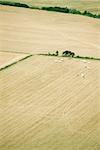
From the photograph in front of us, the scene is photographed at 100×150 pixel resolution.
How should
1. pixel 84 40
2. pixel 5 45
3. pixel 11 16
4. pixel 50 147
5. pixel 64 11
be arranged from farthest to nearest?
pixel 64 11, pixel 11 16, pixel 84 40, pixel 5 45, pixel 50 147

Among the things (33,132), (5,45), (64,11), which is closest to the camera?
(33,132)

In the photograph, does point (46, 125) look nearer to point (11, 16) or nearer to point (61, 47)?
point (61, 47)

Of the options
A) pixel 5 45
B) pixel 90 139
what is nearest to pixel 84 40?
pixel 5 45

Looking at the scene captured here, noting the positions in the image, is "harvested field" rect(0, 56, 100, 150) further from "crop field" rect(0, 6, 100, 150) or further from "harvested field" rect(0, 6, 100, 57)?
"harvested field" rect(0, 6, 100, 57)

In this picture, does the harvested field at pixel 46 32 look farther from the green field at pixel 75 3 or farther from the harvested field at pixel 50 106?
the harvested field at pixel 50 106

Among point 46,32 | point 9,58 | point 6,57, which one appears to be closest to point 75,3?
point 46,32

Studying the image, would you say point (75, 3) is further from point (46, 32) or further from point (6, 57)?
point (6, 57)

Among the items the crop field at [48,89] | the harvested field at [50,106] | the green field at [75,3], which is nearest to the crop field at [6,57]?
the crop field at [48,89]
